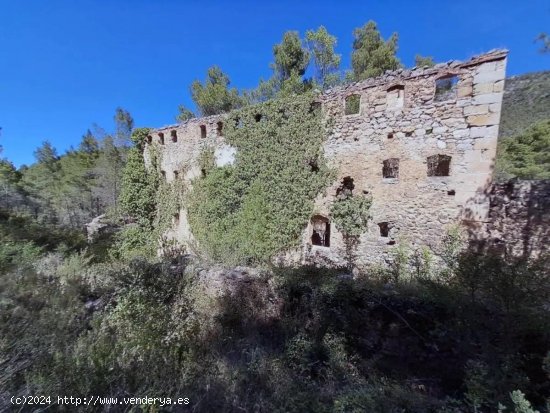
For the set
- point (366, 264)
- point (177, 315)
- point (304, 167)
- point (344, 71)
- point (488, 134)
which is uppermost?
point (344, 71)

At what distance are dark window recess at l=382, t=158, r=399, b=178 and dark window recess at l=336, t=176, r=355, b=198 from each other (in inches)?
40.3

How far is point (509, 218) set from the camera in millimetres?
5902

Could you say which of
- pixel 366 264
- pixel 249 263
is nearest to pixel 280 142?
pixel 249 263

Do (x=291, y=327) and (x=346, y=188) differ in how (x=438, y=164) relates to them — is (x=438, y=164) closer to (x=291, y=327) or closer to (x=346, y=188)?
(x=346, y=188)

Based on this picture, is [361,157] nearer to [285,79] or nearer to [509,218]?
[509,218]

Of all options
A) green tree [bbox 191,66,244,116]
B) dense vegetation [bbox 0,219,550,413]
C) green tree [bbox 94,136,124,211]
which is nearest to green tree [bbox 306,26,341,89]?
green tree [bbox 191,66,244,116]

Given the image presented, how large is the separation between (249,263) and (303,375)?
459cm

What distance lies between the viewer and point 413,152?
6898 millimetres

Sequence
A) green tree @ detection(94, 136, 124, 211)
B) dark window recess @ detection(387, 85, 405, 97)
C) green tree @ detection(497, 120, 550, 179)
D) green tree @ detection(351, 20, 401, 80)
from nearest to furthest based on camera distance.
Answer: dark window recess @ detection(387, 85, 405, 97) < green tree @ detection(497, 120, 550, 179) < green tree @ detection(351, 20, 401, 80) < green tree @ detection(94, 136, 124, 211)

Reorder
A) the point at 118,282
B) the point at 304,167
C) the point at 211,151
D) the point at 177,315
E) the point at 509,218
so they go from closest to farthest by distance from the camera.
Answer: the point at 177,315 < the point at 118,282 < the point at 509,218 < the point at 304,167 < the point at 211,151

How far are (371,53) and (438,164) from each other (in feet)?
34.7

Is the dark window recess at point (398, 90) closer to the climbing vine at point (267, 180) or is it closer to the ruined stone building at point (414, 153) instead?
the ruined stone building at point (414, 153)

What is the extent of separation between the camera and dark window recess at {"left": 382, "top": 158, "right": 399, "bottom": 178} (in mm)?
7402

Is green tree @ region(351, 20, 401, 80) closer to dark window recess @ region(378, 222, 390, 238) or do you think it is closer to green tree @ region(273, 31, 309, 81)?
green tree @ region(273, 31, 309, 81)
